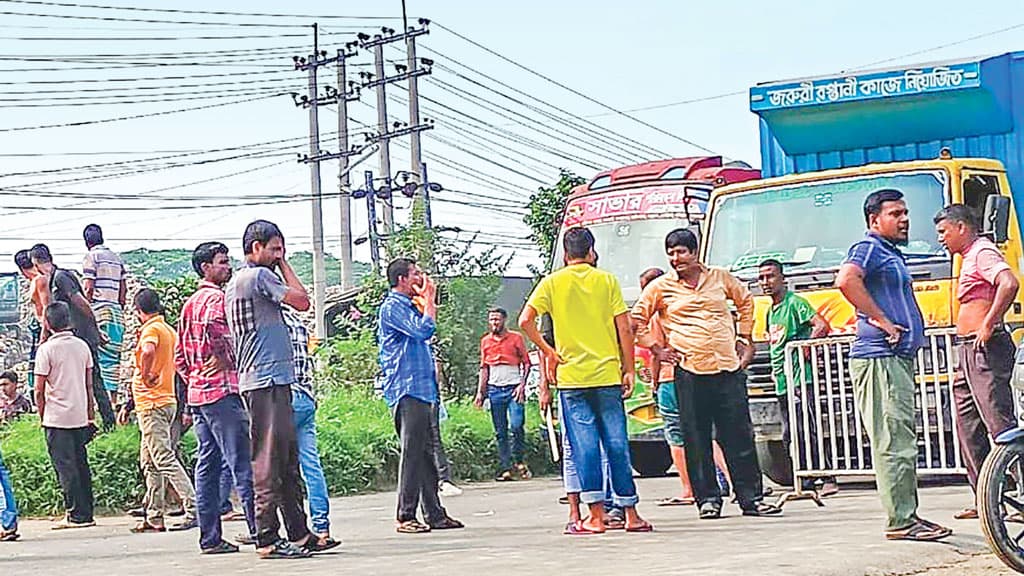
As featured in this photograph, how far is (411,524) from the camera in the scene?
10.6 m

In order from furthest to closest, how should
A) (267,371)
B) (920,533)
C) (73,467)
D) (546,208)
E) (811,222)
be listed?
(546,208), (811,222), (73,467), (267,371), (920,533)

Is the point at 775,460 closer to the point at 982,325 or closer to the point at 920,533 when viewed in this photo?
the point at 982,325

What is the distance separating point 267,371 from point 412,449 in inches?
69.0

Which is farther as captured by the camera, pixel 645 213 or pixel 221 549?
pixel 645 213

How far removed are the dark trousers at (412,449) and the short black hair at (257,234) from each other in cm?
180

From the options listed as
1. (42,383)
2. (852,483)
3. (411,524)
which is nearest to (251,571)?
(411,524)

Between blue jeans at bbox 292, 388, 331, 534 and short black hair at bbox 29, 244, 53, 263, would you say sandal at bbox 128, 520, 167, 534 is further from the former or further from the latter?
short black hair at bbox 29, 244, 53, 263

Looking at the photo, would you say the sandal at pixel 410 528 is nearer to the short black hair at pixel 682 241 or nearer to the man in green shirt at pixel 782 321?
the short black hair at pixel 682 241

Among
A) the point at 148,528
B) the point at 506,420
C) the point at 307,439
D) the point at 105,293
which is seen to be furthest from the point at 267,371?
the point at 506,420

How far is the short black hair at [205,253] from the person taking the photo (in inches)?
387

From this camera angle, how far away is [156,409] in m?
11.6

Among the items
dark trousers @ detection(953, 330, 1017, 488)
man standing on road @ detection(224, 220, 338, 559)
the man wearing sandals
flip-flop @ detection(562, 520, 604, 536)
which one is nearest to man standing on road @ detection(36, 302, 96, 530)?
man standing on road @ detection(224, 220, 338, 559)

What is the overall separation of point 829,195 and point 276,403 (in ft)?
19.4

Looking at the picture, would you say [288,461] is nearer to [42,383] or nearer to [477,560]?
[477,560]
